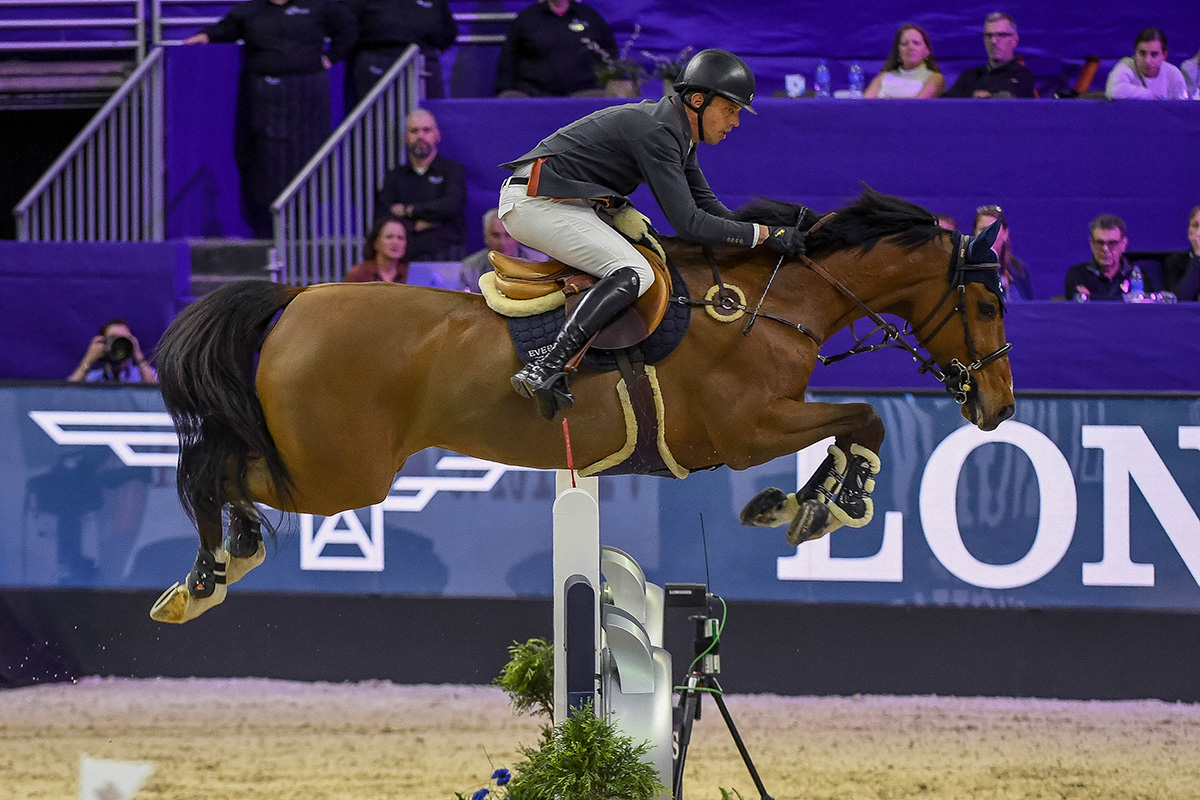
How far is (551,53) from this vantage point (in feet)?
28.1

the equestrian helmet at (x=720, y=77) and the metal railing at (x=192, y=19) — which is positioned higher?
the metal railing at (x=192, y=19)

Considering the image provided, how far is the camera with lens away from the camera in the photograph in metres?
7.07

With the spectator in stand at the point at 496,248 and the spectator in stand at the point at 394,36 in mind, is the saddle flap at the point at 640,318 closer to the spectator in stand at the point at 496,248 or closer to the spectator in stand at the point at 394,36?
the spectator in stand at the point at 496,248

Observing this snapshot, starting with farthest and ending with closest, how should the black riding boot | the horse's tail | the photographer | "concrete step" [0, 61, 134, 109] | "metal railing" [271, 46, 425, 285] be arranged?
"concrete step" [0, 61, 134, 109] → "metal railing" [271, 46, 425, 285] → the photographer → the horse's tail → the black riding boot

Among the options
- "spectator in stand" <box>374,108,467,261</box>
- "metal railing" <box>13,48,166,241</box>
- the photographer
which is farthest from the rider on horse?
"metal railing" <box>13,48,166,241</box>

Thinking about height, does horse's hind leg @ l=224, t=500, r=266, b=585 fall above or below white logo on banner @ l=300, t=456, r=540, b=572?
below

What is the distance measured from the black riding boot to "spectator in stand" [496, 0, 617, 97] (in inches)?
197

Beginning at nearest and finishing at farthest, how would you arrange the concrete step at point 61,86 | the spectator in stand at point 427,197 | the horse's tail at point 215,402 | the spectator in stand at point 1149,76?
the horse's tail at point 215,402
the spectator in stand at point 427,197
the spectator in stand at point 1149,76
the concrete step at point 61,86

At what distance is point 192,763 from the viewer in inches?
214

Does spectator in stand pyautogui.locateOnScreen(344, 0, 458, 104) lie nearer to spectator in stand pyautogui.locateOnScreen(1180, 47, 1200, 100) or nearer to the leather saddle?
the leather saddle

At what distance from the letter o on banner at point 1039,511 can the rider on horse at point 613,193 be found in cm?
247

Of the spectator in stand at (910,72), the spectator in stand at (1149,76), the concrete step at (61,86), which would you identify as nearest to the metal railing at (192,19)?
the concrete step at (61,86)

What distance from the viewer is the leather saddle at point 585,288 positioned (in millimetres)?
3855

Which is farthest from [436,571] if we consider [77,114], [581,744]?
[77,114]
